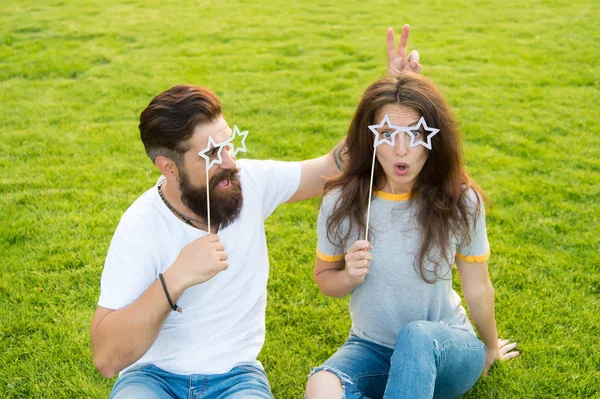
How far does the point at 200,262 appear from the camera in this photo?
2498 mm

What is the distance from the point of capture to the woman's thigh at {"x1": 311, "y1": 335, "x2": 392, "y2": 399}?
2.70 m

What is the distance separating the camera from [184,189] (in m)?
2.83

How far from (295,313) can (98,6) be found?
31.5ft

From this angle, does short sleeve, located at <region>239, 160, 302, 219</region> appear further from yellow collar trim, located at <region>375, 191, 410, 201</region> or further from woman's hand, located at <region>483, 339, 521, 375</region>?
woman's hand, located at <region>483, 339, 521, 375</region>

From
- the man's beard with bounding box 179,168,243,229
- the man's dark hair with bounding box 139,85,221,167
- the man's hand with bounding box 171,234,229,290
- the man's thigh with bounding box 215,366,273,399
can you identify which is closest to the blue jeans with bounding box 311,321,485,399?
the man's thigh with bounding box 215,366,273,399

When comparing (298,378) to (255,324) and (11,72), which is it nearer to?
(255,324)

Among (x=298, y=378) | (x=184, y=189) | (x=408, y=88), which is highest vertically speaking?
(x=408, y=88)

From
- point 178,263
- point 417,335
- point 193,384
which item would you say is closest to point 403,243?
point 417,335

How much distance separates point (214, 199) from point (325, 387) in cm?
94

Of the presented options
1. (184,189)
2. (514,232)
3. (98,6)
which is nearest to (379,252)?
(184,189)

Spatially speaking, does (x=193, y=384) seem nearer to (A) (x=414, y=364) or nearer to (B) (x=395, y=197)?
(A) (x=414, y=364)

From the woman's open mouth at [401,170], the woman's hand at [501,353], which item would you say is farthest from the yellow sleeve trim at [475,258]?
the woman's hand at [501,353]

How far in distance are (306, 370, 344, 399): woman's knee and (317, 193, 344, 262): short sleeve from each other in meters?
0.52

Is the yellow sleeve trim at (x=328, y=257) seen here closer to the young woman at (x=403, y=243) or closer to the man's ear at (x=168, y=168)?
the young woman at (x=403, y=243)
